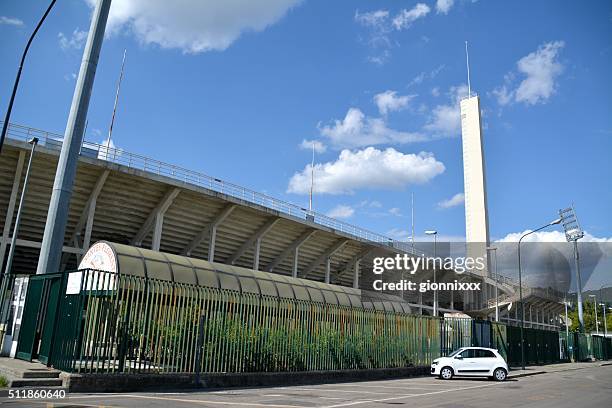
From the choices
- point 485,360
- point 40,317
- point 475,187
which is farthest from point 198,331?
point 475,187

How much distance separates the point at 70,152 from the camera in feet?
45.7

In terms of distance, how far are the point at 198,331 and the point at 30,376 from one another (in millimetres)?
4291

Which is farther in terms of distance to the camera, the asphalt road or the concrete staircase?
the concrete staircase

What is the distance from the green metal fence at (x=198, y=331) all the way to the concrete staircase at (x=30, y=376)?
0.44m

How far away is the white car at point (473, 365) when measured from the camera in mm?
20297

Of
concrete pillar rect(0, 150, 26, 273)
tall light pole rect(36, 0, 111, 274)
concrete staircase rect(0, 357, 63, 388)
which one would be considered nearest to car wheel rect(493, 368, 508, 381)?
concrete staircase rect(0, 357, 63, 388)

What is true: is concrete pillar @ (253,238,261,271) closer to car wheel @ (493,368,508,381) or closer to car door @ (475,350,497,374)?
car door @ (475,350,497,374)

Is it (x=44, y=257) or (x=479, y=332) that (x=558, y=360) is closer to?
(x=479, y=332)

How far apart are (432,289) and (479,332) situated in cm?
3177

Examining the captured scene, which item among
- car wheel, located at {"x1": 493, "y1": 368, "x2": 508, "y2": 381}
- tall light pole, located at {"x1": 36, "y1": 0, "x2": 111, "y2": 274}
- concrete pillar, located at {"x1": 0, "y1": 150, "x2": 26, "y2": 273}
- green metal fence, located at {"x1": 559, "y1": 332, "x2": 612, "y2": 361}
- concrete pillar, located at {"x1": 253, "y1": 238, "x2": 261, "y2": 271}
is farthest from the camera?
green metal fence, located at {"x1": 559, "y1": 332, "x2": 612, "y2": 361}

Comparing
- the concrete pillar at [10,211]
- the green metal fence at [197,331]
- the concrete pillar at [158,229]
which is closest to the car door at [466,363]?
the green metal fence at [197,331]

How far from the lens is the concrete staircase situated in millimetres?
10375

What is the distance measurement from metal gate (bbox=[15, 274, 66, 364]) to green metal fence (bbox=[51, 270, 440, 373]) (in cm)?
47

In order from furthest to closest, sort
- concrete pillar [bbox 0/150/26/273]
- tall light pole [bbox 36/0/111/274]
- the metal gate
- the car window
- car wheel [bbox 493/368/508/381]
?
1. concrete pillar [bbox 0/150/26/273]
2. the car window
3. car wheel [bbox 493/368/508/381]
4. tall light pole [bbox 36/0/111/274]
5. the metal gate
